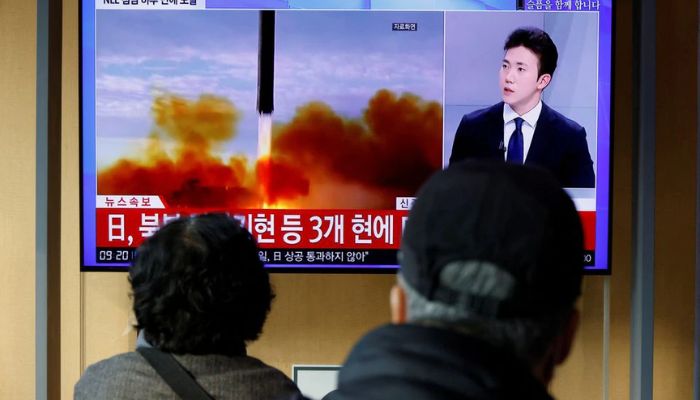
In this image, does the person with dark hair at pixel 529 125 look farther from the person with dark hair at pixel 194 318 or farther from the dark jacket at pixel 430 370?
the dark jacket at pixel 430 370

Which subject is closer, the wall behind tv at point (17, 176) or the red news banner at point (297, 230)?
the red news banner at point (297, 230)

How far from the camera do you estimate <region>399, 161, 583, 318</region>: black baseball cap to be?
30.2 inches

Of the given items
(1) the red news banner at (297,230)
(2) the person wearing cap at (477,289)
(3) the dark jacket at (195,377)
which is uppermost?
(2) the person wearing cap at (477,289)

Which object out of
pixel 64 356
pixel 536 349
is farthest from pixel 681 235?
pixel 536 349

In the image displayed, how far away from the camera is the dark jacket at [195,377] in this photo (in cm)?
149

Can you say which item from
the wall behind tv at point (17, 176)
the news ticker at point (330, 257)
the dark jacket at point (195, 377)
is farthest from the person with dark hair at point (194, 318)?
the wall behind tv at point (17, 176)

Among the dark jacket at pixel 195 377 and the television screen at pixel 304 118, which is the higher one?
the television screen at pixel 304 118

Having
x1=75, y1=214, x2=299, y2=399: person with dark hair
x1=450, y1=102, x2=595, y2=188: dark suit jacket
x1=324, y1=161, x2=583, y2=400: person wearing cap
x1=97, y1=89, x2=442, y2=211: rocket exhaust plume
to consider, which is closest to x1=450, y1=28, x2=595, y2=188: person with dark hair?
x1=450, y1=102, x2=595, y2=188: dark suit jacket

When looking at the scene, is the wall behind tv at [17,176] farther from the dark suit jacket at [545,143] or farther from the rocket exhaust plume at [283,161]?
the dark suit jacket at [545,143]

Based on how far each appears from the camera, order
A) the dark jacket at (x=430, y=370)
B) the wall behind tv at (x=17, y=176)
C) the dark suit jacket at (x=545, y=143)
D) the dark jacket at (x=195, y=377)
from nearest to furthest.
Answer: the dark jacket at (x=430, y=370), the dark jacket at (x=195, y=377), the dark suit jacket at (x=545, y=143), the wall behind tv at (x=17, y=176)

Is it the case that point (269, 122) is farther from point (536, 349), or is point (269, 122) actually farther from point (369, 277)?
point (536, 349)

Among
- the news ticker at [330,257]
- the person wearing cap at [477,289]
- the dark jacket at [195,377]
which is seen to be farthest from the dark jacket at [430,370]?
the news ticker at [330,257]

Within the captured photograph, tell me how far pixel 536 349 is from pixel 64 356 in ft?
9.01

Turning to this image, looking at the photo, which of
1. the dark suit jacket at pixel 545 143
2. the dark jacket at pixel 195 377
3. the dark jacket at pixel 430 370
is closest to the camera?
the dark jacket at pixel 430 370
